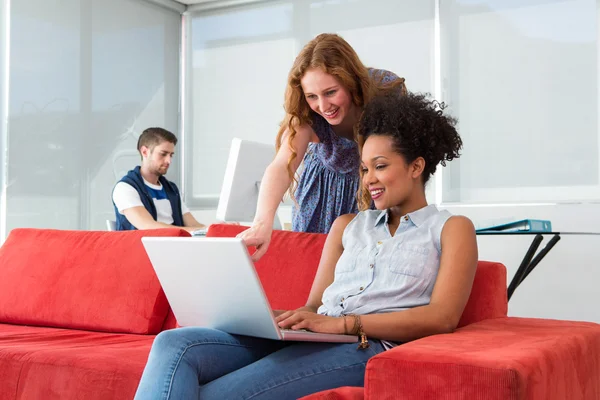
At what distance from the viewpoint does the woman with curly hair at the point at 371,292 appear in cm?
146

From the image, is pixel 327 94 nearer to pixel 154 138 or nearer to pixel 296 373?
pixel 296 373

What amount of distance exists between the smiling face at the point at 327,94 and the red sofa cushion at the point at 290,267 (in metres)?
0.39

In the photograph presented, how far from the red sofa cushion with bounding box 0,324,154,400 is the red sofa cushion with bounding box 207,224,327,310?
16.1 inches

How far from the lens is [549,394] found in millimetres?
1285

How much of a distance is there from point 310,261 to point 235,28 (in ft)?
15.2

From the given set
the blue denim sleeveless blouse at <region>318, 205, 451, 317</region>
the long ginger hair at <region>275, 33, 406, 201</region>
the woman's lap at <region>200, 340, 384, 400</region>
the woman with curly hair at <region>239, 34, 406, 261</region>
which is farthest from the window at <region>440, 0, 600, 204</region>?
the woman's lap at <region>200, 340, 384, 400</region>

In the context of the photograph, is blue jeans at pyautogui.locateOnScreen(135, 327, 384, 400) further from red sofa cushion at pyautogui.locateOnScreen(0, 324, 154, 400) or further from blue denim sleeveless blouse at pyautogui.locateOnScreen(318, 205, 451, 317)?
red sofa cushion at pyautogui.locateOnScreen(0, 324, 154, 400)

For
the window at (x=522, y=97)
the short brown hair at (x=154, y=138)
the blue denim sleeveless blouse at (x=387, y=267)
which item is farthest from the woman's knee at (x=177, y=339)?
the window at (x=522, y=97)

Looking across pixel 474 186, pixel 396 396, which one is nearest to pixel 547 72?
pixel 474 186

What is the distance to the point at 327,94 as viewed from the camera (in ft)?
6.89

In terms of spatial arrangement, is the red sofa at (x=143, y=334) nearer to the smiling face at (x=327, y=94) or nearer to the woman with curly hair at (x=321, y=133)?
the woman with curly hair at (x=321, y=133)

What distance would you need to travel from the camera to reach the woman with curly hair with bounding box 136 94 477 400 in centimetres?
146

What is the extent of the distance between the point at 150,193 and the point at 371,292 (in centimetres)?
301

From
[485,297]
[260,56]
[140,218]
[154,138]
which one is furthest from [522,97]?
[485,297]
